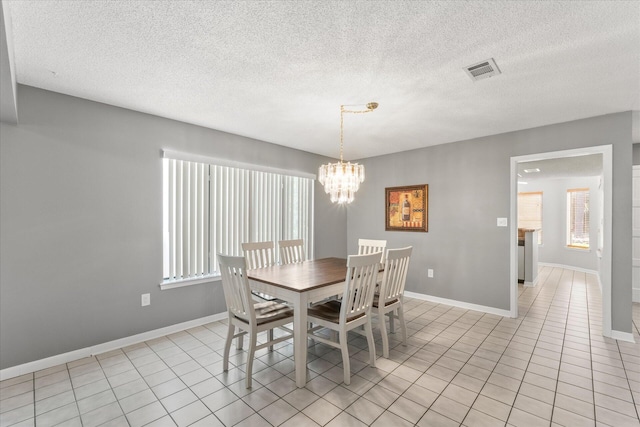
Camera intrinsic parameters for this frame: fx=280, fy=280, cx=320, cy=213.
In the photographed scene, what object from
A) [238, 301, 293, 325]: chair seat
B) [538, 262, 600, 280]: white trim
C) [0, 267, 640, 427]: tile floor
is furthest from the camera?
[538, 262, 600, 280]: white trim

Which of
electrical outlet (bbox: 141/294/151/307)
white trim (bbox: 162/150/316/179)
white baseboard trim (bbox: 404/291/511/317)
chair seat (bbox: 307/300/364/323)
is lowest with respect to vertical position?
white baseboard trim (bbox: 404/291/511/317)

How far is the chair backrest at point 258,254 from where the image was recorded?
11.1 ft

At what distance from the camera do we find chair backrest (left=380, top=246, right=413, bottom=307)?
264cm

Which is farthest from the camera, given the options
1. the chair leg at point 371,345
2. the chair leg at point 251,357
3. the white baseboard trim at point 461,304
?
the white baseboard trim at point 461,304

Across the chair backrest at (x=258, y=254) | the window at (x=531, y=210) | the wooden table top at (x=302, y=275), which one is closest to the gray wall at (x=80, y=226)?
the chair backrest at (x=258, y=254)

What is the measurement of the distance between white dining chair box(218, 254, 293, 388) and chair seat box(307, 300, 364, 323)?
223 mm

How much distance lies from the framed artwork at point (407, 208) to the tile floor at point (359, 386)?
76.8 inches

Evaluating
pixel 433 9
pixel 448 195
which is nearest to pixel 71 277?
pixel 433 9

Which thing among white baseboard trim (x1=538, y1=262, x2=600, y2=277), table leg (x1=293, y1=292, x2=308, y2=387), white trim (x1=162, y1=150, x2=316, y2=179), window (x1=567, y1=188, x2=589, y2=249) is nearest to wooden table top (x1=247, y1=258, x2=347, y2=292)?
table leg (x1=293, y1=292, x2=308, y2=387)

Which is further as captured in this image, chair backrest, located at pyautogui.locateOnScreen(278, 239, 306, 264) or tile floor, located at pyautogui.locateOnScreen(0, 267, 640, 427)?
chair backrest, located at pyautogui.locateOnScreen(278, 239, 306, 264)

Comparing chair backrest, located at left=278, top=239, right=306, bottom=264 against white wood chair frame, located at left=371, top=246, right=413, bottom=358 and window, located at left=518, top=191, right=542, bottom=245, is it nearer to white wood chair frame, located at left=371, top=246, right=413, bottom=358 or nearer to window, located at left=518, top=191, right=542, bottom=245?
white wood chair frame, located at left=371, top=246, right=413, bottom=358

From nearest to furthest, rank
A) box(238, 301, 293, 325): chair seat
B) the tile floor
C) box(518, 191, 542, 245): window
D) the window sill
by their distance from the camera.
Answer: the tile floor, box(238, 301, 293, 325): chair seat, the window sill, box(518, 191, 542, 245): window

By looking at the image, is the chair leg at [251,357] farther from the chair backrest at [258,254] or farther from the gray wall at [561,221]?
the gray wall at [561,221]

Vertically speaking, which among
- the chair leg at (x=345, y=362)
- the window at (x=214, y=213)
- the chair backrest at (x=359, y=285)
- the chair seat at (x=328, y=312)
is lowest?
the chair leg at (x=345, y=362)
